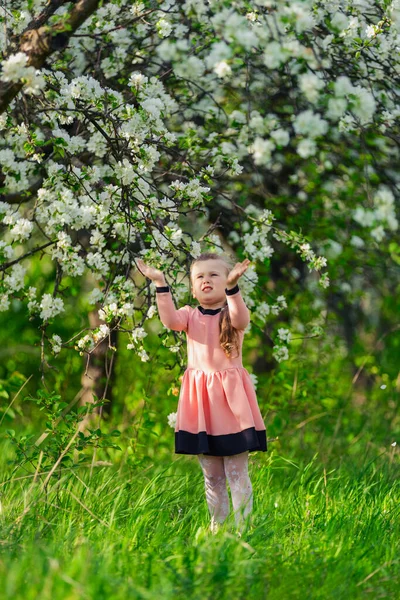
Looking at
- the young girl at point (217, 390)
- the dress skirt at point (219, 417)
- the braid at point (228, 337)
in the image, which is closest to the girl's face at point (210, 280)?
the young girl at point (217, 390)

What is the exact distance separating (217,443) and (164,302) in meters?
0.66

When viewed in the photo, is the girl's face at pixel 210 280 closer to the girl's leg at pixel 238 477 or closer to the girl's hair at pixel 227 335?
the girl's hair at pixel 227 335

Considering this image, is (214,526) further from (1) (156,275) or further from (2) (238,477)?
(1) (156,275)

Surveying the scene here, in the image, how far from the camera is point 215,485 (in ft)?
12.0

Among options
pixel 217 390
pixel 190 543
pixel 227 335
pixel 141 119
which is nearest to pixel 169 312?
pixel 227 335

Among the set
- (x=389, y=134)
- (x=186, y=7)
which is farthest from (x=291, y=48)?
(x=389, y=134)

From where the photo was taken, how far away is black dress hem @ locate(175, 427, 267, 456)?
11.5 feet

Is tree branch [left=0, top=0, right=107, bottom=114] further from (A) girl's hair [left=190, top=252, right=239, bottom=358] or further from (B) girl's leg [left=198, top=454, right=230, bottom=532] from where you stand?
(B) girl's leg [left=198, top=454, right=230, bottom=532]

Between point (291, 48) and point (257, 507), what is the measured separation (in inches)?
82.6

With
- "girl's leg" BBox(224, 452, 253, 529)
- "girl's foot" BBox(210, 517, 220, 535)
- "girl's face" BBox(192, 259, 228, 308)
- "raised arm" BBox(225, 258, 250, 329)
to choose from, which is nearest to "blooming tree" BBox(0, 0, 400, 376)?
"girl's face" BBox(192, 259, 228, 308)

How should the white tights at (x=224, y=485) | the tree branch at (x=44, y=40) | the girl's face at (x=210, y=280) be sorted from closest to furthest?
1. the tree branch at (x=44, y=40)
2. the white tights at (x=224, y=485)
3. the girl's face at (x=210, y=280)

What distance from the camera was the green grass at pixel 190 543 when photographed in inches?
102

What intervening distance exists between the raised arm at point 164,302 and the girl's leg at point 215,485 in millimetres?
605

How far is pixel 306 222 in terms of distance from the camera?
255 inches
